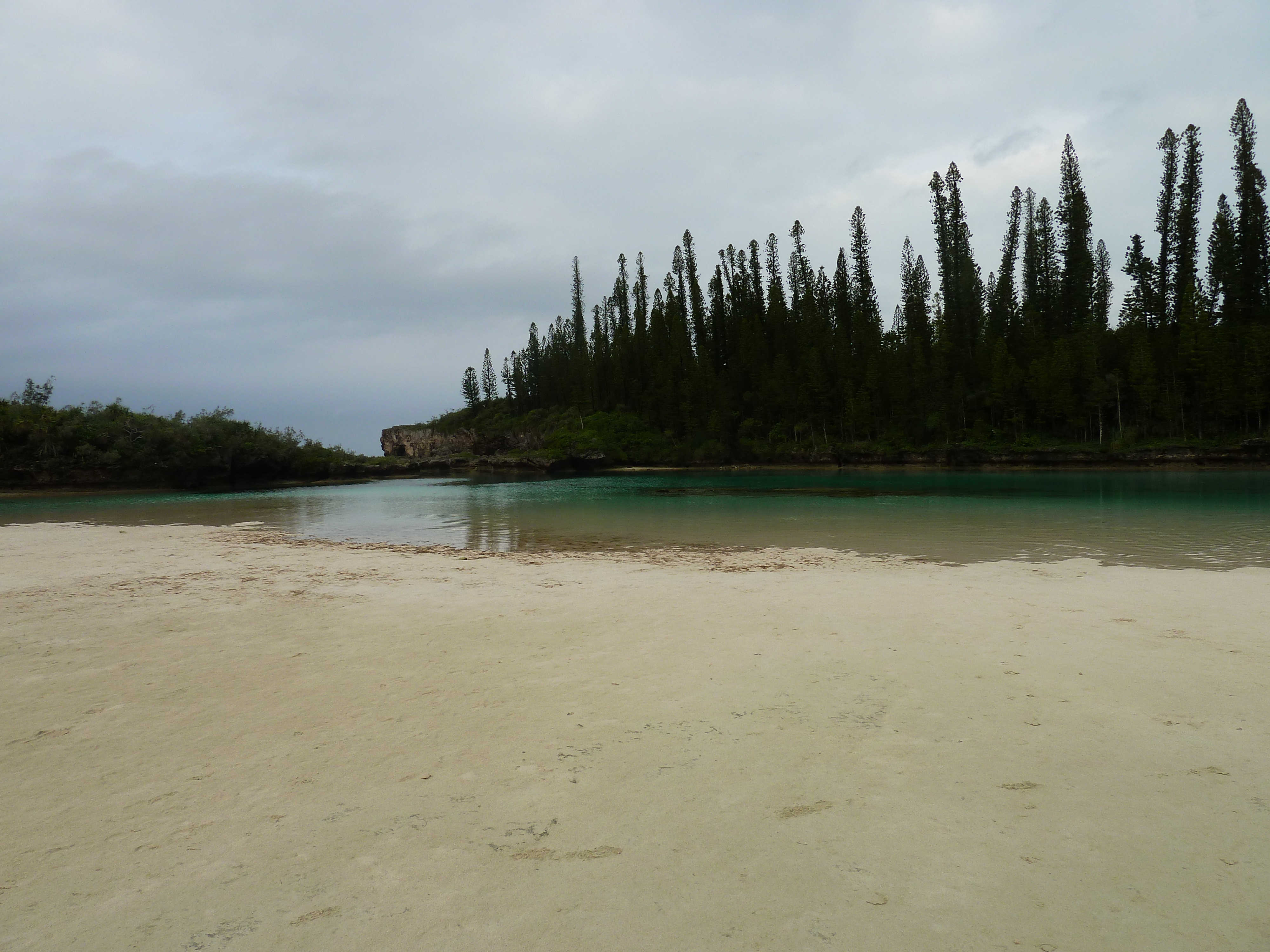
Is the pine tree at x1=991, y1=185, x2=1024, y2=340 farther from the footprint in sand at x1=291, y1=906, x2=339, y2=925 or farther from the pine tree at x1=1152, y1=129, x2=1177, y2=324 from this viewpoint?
the footprint in sand at x1=291, y1=906, x2=339, y2=925

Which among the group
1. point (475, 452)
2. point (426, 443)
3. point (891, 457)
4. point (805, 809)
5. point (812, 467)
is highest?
point (426, 443)

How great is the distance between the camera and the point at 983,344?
188 ft

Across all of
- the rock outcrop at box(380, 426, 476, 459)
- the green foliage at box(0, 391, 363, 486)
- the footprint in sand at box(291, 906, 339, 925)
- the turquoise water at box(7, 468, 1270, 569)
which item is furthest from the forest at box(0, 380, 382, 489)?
the footprint in sand at box(291, 906, 339, 925)

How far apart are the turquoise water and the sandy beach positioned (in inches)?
236

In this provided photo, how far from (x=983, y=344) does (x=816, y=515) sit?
154 ft

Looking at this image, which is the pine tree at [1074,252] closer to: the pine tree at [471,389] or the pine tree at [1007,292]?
the pine tree at [1007,292]

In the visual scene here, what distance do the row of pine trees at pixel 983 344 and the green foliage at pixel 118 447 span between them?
4371cm

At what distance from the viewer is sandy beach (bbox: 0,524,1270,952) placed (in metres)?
2.36

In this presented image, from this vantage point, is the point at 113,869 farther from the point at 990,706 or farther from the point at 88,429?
the point at 88,429

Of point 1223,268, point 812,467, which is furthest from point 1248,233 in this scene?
point 812,467

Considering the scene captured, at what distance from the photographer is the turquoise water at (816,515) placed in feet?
40.8

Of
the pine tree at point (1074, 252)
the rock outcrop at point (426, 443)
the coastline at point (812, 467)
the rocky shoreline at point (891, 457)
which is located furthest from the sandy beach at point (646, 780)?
the rock outcrop at point (426, 443)

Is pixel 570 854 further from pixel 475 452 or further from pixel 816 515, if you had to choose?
pixel 475 452

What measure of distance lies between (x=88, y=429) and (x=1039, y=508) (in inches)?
2161
